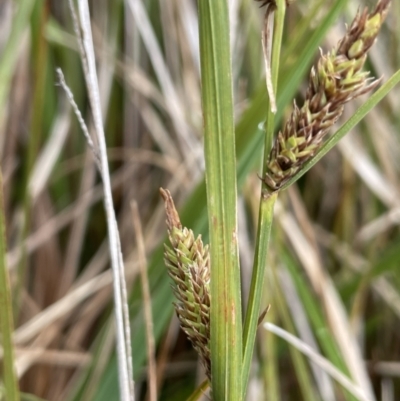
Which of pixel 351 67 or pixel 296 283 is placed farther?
pixel 296 283

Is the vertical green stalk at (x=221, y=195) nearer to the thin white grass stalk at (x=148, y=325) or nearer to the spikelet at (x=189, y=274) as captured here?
the spikelet at (x=189, y=274)

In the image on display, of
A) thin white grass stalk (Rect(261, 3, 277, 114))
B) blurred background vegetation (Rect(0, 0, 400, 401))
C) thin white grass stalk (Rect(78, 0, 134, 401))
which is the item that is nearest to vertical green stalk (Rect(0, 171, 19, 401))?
thin white grass stalk (Rect(78, 0, 134, 401))

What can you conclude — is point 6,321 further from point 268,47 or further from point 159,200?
point 159,200

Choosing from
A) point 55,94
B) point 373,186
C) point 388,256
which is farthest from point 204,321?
point 55,94

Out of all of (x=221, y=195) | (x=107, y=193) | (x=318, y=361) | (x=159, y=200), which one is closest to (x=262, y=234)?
(x=221, y=195)

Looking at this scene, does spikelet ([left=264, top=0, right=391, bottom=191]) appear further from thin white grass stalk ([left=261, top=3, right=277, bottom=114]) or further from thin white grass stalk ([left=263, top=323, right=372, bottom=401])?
thin white grass stalk ([left=263, top=323, right=372, bottom=401])

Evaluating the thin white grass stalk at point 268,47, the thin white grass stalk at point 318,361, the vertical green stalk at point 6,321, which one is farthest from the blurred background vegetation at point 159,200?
the thin white grass stalk at point 268,47

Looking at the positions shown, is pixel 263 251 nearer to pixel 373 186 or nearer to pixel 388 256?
pixel 388 256
